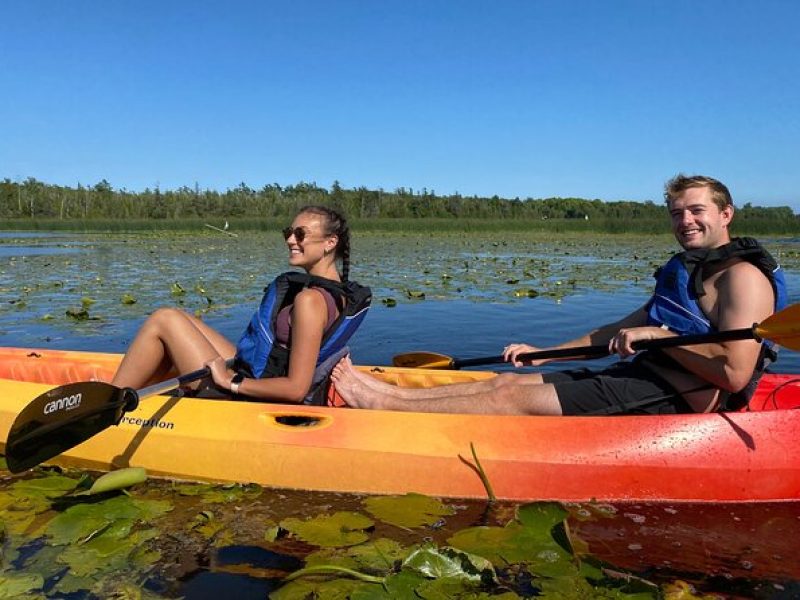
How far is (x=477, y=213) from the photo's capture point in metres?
52.0

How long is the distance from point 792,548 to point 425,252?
58.1 ft

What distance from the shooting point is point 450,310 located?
363 inches

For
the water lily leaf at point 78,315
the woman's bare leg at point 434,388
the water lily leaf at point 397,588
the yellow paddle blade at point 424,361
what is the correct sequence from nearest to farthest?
1. the water lily leaf at point 397,588
2. the woman's bare leg at point 434,388
3. the yellow paddle blade at point 424,361
4. the water lily leaf at point 78,315

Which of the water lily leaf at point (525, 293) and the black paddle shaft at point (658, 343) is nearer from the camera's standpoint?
the black paddle shaft at point (658, 343)

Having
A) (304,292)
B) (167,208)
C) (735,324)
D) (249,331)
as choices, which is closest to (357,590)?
(304,292)

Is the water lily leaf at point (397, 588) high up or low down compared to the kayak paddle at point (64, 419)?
down

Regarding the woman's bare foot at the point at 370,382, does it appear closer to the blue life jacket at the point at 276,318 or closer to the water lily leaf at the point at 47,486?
the blue life jacket at the point at 276,318

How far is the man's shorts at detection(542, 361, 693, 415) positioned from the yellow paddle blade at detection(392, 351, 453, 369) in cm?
134

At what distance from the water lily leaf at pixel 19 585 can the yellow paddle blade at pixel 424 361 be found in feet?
8.75

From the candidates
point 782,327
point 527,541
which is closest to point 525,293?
point 782,327

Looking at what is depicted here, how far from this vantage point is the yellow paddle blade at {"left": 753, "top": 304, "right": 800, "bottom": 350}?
2.64m

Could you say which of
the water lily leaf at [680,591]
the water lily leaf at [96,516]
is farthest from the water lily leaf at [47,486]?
the water lily leaf at [680,591]

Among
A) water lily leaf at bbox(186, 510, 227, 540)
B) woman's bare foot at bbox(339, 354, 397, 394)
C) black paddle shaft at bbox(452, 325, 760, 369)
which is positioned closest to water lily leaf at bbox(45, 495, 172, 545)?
water lily leaf at bbox(186, 510, 227, 540)

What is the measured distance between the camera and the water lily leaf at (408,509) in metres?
2.99
